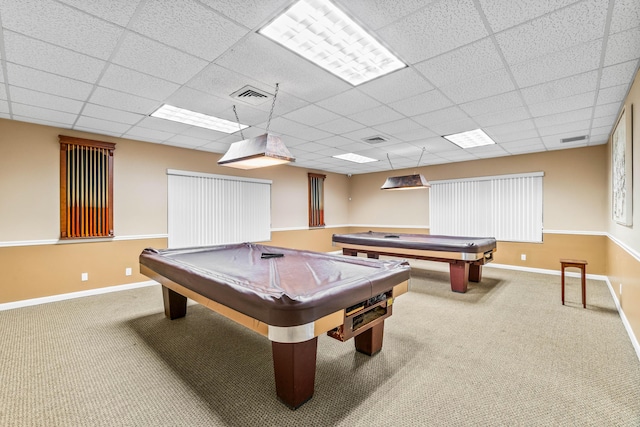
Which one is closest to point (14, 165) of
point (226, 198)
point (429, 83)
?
point (226, 198)

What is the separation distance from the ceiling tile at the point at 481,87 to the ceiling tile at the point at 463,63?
110mm

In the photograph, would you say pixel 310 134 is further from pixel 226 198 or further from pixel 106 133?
pixel 106 133

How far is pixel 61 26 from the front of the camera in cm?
195

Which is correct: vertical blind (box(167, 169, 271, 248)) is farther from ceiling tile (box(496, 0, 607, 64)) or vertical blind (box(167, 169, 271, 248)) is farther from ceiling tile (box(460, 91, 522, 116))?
ceiling tile (box(496, 0, 607, 64))

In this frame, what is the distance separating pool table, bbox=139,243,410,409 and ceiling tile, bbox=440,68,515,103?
72.0 inches

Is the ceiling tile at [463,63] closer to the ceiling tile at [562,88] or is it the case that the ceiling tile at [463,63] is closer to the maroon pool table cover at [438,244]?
the ceiling tile at [562,88]

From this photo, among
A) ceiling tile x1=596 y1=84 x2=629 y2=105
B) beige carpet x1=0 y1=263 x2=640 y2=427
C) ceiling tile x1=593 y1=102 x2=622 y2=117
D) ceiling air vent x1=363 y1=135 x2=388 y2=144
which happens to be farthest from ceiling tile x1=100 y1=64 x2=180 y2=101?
ceiling tile x1=593 y1=102 x2=622 y2=117

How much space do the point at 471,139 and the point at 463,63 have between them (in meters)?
2.86

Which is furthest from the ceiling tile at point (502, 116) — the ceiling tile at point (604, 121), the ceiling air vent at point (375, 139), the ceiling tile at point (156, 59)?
the ceiling tile at point (156, 59)

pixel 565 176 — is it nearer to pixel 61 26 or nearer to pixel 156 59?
pixel 156 59

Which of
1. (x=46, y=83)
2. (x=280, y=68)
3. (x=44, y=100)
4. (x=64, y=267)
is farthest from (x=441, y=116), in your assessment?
(x=64, y=267)

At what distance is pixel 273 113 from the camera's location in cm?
365

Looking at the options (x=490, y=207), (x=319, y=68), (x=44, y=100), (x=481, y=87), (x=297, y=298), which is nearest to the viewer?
(x=297, y=298)

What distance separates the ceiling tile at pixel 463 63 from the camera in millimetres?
2217
